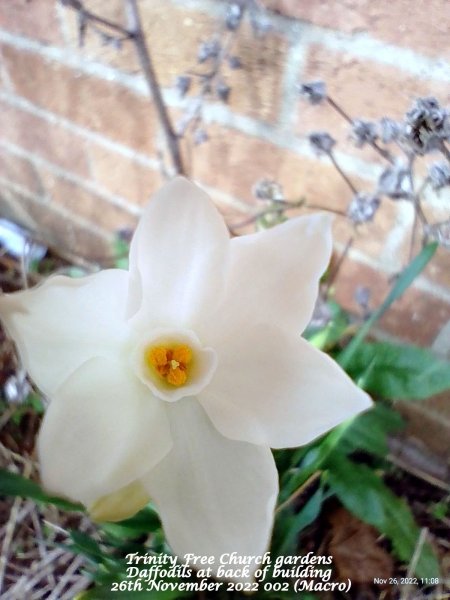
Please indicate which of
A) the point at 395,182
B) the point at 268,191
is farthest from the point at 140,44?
the point at 395,182

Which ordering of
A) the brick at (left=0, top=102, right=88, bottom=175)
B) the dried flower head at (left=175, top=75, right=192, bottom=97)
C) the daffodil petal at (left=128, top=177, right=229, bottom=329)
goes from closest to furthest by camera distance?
the daffodil petal at (left=128, top=177, right=229, bottom=329) < the dried flower head at (left=175, top=75, right=192, bottom=97) < the brick at (left=0, top=102, right=88, bottom=175)

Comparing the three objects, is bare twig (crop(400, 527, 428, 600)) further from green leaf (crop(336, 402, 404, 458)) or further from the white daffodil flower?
the white daffodil flower

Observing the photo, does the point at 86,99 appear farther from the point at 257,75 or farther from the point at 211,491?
the point at 211,491

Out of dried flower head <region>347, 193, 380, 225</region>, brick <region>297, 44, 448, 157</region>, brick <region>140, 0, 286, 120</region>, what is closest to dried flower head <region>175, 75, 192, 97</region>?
brick <region>140, 0, 286, 120</region>

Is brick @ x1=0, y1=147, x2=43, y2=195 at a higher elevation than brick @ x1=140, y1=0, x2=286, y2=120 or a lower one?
lower

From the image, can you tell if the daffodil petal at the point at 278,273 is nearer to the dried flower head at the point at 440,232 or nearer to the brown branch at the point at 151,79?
the dried flower head at the point at 440,232

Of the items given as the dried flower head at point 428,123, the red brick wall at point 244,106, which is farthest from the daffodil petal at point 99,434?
the red brick wall at point 244,106

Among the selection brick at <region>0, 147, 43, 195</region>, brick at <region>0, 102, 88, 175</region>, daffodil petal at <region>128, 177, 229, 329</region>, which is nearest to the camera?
daffodil petal at <region>128, 177, 229, 329</region>
